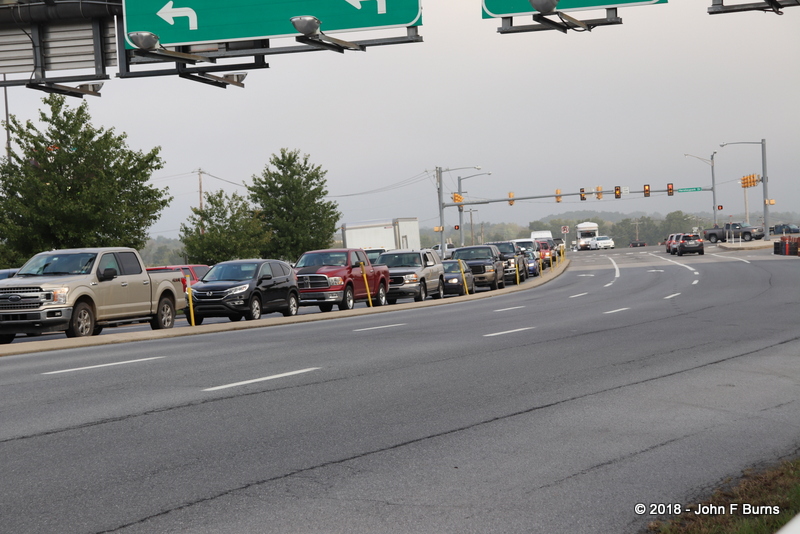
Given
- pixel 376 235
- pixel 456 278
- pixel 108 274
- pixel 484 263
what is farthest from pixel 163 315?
pixel 376 235

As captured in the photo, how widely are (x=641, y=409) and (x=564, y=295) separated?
78.6 feet

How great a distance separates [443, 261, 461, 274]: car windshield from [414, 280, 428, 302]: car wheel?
415 cm

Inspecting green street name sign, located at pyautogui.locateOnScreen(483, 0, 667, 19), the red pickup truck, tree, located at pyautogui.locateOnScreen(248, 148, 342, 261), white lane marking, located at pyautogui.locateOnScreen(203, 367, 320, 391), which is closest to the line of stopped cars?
the red pickup truck

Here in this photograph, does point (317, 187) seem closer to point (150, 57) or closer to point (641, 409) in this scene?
point (150, 57)

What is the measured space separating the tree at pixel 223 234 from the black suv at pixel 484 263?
24070 mm

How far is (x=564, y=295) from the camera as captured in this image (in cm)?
3253

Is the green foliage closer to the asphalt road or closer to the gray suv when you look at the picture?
the gray suv

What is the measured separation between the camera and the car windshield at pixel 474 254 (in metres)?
41.8

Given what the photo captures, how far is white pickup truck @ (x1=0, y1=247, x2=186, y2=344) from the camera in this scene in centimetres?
1847

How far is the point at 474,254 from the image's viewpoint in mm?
42250

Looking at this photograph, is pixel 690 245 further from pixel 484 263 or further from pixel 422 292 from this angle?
pixel 422 292

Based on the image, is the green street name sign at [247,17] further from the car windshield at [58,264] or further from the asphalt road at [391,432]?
the asphalt road at [391,432]

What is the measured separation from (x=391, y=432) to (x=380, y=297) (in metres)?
23.1

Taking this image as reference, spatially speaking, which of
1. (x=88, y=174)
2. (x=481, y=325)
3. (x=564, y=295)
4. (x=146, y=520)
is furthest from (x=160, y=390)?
(x=88, y=174)
